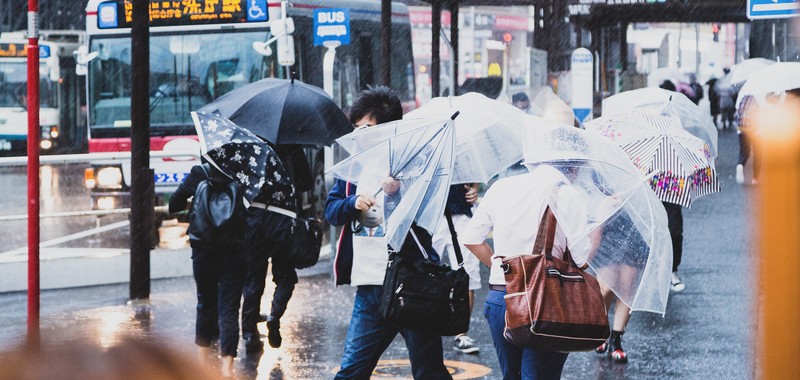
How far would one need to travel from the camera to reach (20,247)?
1466 cm

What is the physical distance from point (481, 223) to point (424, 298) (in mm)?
408

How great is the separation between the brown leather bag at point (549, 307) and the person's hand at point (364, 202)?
2.89ft

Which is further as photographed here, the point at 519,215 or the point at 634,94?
the point at 634,94

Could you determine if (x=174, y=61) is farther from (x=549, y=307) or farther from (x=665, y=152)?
(x=549, y=307)

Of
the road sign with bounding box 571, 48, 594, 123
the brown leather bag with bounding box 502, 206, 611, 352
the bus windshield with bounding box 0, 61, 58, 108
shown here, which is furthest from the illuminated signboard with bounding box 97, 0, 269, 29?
the bus windshield with bounding box 0, 61, 58, 108

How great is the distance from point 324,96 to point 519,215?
3822 mm

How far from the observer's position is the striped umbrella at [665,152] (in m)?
8.48

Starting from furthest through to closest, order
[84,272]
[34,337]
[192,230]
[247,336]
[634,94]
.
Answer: [84,272] < [634,94] < [247,336] < [192,230] < [34,337]

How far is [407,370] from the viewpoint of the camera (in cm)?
793

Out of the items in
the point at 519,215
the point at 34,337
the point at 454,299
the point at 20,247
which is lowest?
the point at 20,247

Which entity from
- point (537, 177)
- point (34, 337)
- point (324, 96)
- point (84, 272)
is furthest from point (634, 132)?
point (34, 337)

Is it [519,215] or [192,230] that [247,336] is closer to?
[192,230]

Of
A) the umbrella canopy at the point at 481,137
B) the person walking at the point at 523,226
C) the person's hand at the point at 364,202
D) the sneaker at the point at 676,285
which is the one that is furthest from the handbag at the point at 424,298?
the sneaker at the point at 676,285

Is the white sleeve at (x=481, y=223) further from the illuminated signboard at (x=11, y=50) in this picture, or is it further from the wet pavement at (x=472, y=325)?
the illuminated signboard at (x=11, y=50)
